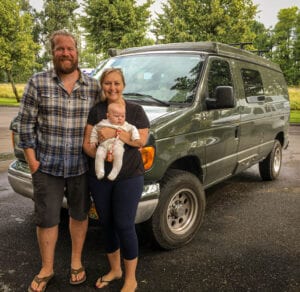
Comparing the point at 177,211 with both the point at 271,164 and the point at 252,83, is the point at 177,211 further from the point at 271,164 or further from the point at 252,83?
the point at 271,164

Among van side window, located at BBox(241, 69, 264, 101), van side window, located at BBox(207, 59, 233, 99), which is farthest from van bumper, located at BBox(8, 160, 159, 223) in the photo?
van side window, located at BBox(241, 69, 264, 101)

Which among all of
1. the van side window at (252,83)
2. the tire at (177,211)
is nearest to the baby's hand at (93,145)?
the tire at (177,211)

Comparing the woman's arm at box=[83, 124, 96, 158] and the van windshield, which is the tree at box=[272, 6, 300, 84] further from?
the woman's arm at box=[83, 124, 96, 158]

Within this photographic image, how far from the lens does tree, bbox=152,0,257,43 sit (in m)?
19.4

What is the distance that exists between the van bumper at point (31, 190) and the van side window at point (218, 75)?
1.51 meters

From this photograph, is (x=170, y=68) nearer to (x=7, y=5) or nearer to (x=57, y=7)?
(x=7, y=5)

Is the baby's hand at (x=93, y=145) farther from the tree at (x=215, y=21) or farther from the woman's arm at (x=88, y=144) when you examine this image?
the tree at (x=215, y=21)

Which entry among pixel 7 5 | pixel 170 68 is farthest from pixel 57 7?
pixel 170 68

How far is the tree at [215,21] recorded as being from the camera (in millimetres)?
19422

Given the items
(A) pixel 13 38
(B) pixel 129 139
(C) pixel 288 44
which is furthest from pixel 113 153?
(C) pixel 288 44

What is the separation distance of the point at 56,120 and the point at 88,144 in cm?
31

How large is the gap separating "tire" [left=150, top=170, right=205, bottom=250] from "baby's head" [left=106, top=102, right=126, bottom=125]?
1.13 m

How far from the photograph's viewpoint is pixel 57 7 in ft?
183

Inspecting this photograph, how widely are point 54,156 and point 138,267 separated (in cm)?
140
